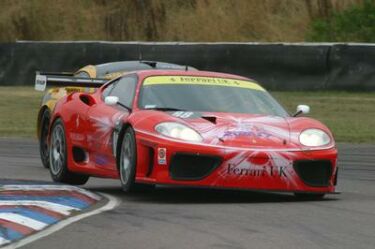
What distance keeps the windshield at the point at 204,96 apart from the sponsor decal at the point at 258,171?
1.10m

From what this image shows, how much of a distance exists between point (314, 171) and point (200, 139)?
3.54 feet

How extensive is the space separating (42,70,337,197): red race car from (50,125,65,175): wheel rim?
32cm

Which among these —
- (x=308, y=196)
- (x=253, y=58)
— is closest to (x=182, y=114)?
(x=308, y=196)

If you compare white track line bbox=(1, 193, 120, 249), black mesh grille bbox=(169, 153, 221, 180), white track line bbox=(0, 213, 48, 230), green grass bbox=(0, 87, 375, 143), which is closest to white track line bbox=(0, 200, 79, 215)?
white track line bbox=(1, 193, 120, 249)

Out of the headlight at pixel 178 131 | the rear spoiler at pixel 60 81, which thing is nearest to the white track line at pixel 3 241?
the headlight at pixel 178 131

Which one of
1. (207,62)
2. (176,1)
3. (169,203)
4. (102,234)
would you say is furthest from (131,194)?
(176,1)

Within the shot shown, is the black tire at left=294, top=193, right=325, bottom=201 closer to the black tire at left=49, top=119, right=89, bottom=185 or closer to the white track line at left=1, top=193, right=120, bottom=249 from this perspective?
the white track line at left=1, top=193, right=120, bottom=249

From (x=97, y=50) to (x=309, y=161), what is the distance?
21.5m

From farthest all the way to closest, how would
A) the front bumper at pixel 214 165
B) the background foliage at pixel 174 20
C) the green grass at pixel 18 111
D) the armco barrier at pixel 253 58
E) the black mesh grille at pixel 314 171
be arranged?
1. the background foliage at pixel 174 20
2. the armco barrier at pixel 253 58
3. the green grass at pixel 18 111
4. the black mesh grille at pixel 314 171
5. the front bumper at pixel 214 165

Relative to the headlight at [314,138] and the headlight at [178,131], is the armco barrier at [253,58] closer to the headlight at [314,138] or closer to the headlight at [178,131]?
the headlight at [314,138]

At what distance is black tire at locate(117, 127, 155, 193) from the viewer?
10547mm

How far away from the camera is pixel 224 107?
11367mm

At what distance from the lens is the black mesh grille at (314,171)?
34.5 ft

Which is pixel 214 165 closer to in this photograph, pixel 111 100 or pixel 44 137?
pixel 111 100
